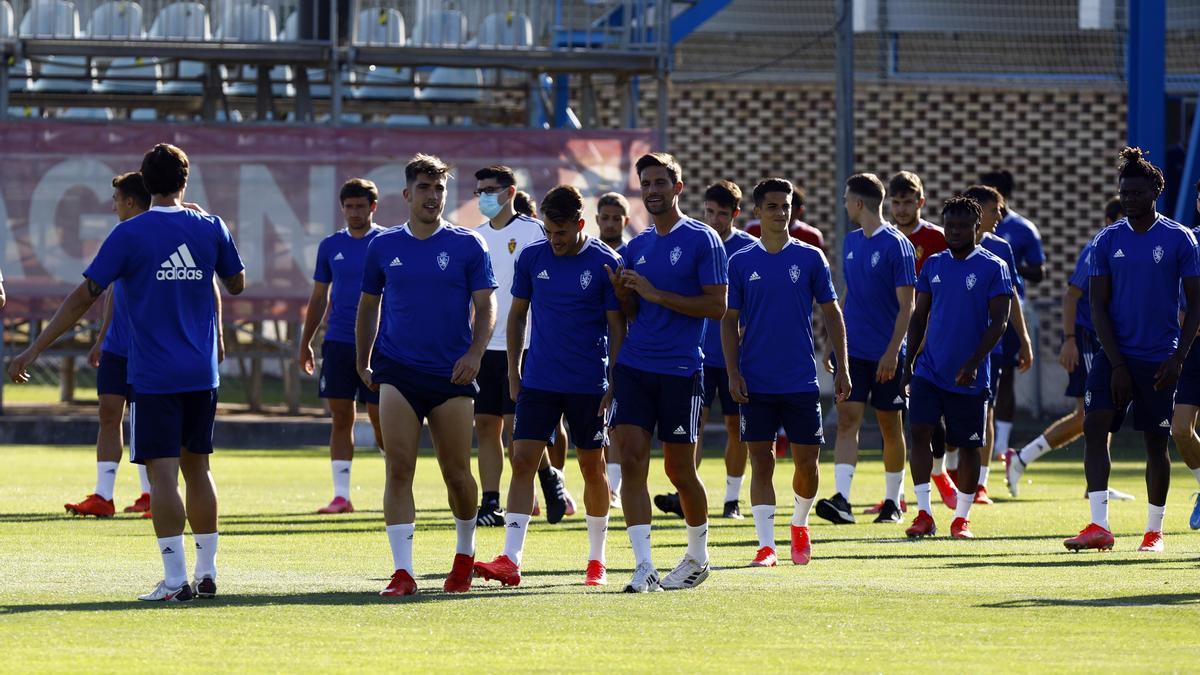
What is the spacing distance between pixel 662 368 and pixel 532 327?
2.30 ft

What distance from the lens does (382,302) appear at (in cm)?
1123

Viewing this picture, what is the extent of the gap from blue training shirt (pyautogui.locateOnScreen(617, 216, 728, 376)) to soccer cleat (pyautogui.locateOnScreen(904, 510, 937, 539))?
350 centimetres

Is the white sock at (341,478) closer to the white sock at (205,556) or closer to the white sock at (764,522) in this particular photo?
the white sock at (764,522)

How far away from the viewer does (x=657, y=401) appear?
1070cm

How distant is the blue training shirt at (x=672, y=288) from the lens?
34.8 feet

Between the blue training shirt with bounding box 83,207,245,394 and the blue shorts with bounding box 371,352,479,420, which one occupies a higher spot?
the blue training shirt with bounding box 83,207,245,394

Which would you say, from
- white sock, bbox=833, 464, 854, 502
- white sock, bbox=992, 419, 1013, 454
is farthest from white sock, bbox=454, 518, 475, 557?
white sock, bbox=992, 419, 1013, 454

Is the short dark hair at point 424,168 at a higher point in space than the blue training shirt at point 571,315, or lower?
higher

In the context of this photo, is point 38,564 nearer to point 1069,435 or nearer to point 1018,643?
point 1018,643

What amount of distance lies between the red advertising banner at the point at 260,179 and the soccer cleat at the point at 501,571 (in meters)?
13.6

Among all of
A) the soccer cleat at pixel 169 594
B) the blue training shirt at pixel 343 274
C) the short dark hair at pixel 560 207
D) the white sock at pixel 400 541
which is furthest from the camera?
the blue training shirt at pixel 343 274

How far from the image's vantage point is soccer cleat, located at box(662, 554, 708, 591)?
10711 mm

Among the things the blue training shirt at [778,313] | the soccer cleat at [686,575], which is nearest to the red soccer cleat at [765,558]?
the blue training shirt at [778,313]

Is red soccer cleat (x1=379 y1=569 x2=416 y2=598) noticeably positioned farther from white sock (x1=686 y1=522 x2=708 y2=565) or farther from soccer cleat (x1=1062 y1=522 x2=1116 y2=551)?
soccer cleat (x1=1062 y1=522 x2=1116 y2=551)
